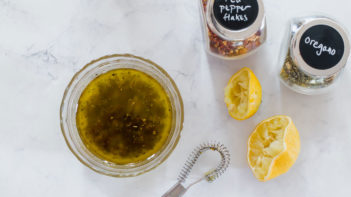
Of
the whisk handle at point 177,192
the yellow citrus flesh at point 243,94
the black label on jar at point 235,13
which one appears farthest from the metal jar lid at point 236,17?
the whisk handle at point 177,192

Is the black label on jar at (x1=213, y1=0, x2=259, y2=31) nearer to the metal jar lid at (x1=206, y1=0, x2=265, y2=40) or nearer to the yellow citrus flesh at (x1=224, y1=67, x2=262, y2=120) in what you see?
the metal jar lid at (x1=206, y1=0, x2=265, y2=40)

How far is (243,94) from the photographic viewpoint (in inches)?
39.5

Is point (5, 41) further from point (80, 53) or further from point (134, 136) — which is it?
point (134, 136)

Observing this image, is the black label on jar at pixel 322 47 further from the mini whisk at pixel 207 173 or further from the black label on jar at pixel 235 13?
the mini whisk at pixel 207 173

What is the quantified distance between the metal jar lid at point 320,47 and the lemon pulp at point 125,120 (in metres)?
0.32

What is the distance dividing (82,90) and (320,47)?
0.55 metres

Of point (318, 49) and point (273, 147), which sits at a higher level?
point (318, 49)

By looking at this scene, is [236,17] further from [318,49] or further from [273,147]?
[273,147]

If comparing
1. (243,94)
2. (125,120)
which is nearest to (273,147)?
(243,94)

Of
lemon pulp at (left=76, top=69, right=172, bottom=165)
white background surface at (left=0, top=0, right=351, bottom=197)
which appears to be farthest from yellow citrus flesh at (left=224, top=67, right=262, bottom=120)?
lemon pulp at (left=76, top=69, right=172, bottom=165)

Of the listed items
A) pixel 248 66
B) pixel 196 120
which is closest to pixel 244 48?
pixel 248 66

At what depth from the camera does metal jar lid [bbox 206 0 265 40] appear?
3.05 ft

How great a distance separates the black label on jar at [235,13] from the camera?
93 centimetres

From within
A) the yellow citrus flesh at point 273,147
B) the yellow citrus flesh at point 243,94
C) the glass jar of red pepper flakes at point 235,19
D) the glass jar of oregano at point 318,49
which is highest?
the glass jar of red pepper flakes at point 235,19
